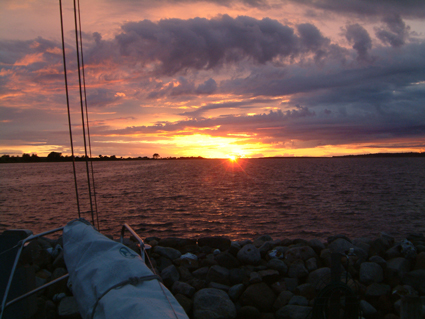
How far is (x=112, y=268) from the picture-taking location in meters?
3.15

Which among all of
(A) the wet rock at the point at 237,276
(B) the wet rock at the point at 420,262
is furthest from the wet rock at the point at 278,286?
(B) the wet rock at the point at 420,262

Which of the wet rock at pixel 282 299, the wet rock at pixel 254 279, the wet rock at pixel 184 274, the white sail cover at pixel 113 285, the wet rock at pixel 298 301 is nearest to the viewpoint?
the white sail cover at pixel 113 285

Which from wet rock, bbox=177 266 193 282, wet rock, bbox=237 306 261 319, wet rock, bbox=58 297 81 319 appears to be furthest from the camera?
wet rock, bbox=177 266 193 282

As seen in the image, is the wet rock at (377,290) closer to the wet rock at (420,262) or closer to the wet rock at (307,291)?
the wet rock at (307,291)

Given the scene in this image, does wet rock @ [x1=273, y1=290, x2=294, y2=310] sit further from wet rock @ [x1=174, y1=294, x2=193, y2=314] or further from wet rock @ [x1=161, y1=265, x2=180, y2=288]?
wet rock @ [x1=161, y1=265, x2=180, y2=288]

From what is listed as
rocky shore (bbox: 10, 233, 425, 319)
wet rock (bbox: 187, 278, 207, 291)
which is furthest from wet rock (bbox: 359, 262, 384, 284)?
wet rock (bbox: 187, 278, 207, 291)

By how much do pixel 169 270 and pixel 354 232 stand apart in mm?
14071

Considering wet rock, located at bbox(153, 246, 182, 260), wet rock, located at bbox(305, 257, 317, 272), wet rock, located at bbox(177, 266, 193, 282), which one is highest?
wet rock, located at bbox(153, 246, 182, 260)

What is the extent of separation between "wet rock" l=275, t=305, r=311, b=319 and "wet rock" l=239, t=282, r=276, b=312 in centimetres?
43

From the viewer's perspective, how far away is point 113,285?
2.94 meters

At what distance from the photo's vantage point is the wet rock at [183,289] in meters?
7.10

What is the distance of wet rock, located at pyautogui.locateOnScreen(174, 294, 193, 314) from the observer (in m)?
6.46

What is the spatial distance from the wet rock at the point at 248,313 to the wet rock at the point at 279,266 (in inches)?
83.0

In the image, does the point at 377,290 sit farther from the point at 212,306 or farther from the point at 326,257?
the point at 212,306
